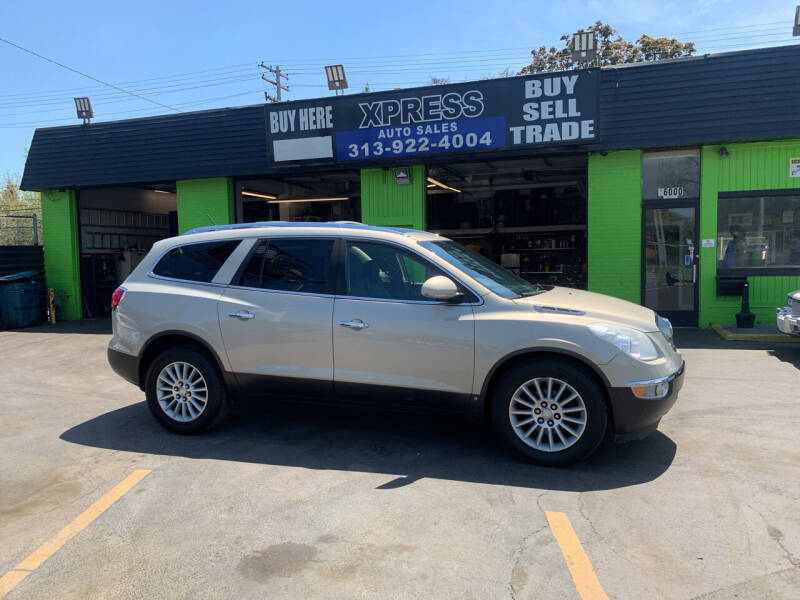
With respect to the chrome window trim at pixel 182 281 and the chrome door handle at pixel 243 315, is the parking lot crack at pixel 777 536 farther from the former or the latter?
the chrome window trim at pixel 182 281

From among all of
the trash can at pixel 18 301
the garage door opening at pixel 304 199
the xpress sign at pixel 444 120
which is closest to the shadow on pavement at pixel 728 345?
the xpress sign at pixel 444 120

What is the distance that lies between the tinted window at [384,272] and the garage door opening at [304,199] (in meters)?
11.0

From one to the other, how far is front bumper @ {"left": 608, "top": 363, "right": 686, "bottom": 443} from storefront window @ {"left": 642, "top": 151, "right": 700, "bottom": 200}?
7939 mm

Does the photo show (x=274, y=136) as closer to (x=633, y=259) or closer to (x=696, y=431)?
(x=633, y=259)

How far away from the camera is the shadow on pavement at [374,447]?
4.27 meters

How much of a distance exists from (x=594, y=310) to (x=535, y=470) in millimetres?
1278

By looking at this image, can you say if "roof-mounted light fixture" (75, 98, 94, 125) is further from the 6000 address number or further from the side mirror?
the side mirror

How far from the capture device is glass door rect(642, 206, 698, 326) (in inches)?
438

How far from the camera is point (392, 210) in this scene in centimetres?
1277

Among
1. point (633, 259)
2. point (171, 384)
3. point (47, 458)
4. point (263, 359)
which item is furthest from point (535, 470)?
point (633, 259)

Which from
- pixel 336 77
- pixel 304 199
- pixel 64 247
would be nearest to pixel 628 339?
pixel 336 77

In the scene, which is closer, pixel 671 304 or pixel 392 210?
pixel 671 304

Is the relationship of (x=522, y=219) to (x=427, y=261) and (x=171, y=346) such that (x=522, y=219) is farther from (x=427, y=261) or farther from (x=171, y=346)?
(x=171, y=346)

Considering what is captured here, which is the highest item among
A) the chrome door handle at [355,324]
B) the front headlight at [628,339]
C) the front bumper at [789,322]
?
the chrome door handle at [355,324]
